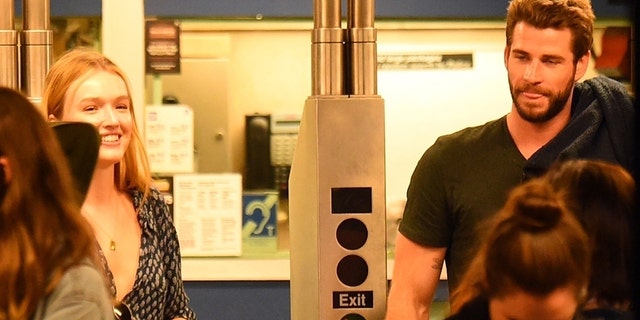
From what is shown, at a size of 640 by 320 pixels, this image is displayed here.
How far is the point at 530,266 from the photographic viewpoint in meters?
1.72

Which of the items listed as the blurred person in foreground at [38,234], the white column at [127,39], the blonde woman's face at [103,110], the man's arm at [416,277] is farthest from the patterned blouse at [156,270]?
the white column at [127,39]

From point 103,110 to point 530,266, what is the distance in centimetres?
90

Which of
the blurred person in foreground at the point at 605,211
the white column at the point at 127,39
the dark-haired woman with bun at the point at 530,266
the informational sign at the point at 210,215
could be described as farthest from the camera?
the informational sign at the point at 210,215

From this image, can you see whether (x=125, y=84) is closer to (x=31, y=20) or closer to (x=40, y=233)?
(x=31, y=20)

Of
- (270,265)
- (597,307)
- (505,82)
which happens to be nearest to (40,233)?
(597,307)

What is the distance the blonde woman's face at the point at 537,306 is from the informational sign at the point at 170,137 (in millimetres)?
3225

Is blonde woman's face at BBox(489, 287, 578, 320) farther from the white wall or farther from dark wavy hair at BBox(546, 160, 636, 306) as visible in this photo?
the white wall

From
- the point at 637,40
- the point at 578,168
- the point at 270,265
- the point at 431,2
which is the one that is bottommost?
the point at 270,265

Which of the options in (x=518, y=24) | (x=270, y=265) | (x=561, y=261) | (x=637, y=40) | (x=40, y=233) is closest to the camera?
(x=637, y=40)

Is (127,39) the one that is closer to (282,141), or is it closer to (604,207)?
(282,141)

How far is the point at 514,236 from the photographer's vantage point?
5.81 feet

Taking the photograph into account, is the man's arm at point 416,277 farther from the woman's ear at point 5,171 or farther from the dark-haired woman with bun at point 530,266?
the woman's ear at point 5,171

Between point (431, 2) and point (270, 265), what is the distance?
1242mm

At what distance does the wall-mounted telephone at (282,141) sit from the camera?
4910 millimetres
